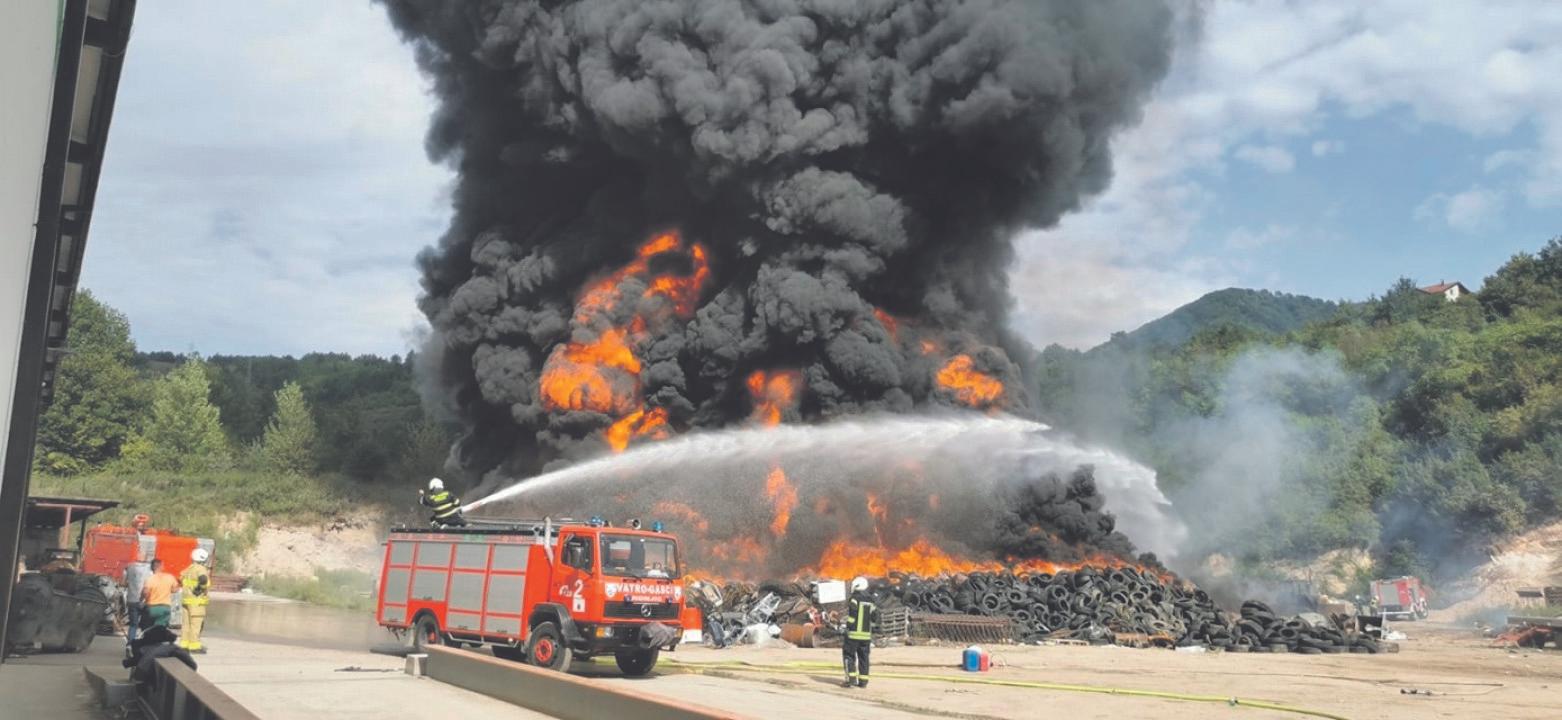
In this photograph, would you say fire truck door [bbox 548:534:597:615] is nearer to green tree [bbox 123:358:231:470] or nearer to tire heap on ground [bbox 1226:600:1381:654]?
tire heap on ground [bbox 1226:600:1381:654]

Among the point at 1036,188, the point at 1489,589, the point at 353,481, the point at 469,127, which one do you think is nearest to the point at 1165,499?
the point at 1489,589

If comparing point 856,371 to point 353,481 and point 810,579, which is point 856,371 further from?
point 353,481

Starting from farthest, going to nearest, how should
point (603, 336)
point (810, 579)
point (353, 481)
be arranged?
point (353, 481), point (603, 336), point (810, 579)

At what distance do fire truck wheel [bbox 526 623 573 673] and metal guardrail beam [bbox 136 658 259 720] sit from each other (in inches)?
222

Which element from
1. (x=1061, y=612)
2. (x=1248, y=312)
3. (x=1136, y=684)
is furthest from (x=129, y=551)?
(x=1248, y=312)

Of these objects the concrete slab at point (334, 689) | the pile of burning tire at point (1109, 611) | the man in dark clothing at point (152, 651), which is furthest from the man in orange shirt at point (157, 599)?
the pile of burning tire at point (1109, 611)

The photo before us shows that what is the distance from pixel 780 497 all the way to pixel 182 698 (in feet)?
74.8

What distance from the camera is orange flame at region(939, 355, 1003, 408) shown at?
32375 mm

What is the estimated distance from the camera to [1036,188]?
113ft

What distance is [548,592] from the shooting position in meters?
15.7

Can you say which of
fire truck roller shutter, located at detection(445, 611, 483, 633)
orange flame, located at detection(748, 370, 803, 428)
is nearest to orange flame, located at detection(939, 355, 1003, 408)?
orange flame, located at detection(748, 370, 803, 428)

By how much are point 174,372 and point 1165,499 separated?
5950cm

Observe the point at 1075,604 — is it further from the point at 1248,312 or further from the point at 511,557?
the point at 1248,312

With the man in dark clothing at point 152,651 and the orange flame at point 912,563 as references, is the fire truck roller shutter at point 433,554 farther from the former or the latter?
Result: the orange flame at point 912,563
